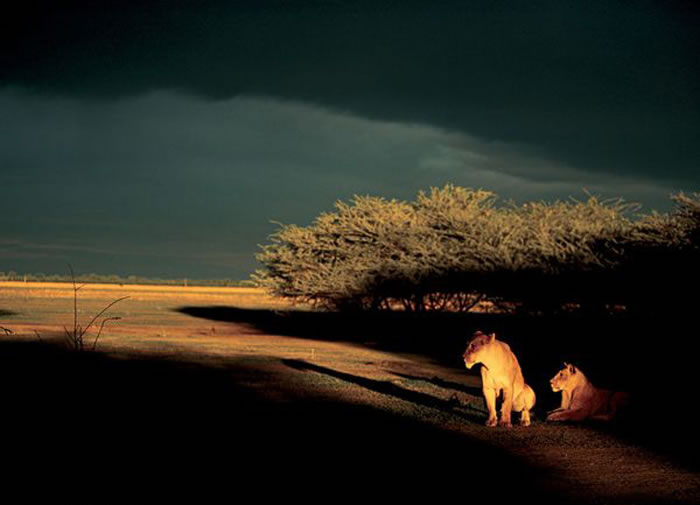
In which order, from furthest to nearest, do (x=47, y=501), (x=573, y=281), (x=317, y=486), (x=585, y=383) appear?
(x=573, y=281), (x=585, y=383), (x=317, y=486), (x=47, y=501)

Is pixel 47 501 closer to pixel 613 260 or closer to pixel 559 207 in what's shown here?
pixel 613 260

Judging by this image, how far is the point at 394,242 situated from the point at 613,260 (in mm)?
11193

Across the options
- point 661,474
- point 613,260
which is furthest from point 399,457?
point 613,260

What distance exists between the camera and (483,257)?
29.8 metres

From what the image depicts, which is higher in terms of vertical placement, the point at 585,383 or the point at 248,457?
the point at 585,383

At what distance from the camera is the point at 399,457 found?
9.40 m

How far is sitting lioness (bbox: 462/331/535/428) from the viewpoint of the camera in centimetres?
1046

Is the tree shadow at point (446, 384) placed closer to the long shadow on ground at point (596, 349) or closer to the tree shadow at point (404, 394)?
the tree shadow at point (404, 394)

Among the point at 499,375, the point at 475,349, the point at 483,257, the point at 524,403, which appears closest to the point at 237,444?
the point at 475,349

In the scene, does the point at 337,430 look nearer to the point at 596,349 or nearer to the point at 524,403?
the point at 524,403

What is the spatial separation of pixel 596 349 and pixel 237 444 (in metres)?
16.2

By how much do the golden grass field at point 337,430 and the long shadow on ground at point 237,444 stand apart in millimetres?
30

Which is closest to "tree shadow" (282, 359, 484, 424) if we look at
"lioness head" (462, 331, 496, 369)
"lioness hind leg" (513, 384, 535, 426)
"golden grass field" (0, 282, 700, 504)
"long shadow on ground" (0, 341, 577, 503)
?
"golden grass field" (0, 282, 700, 504)

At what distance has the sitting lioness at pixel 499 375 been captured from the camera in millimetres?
10461
